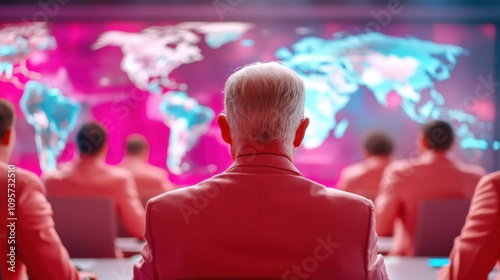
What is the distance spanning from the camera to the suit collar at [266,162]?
124 centimetres

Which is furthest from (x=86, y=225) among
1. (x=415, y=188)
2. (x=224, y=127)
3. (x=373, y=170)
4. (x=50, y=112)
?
(x=50, y=112)

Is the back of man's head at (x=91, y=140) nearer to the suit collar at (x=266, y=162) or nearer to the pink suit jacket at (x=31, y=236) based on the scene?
the pink suit jacket at (x=31, y=236)

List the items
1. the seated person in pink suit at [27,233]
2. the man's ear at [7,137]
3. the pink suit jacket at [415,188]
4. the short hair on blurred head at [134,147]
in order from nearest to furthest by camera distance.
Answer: the seated person in pink suit at [27,233], the man's ear at [7,137], the pink suit jacket at [415,188], the short hair on blurred head at [134,147]

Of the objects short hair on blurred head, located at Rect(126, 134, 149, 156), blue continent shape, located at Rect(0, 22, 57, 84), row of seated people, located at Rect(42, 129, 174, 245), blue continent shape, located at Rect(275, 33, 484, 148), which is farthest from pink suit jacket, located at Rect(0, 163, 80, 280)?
blue continent shape, located at Rect(0, 22, 57, 84)

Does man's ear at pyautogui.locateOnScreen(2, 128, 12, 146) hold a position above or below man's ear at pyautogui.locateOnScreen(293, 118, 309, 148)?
below

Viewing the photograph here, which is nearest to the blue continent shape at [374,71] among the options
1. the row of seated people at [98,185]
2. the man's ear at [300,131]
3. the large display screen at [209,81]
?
the large display screen at [209,81]

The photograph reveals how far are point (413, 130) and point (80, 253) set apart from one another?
17.4ft

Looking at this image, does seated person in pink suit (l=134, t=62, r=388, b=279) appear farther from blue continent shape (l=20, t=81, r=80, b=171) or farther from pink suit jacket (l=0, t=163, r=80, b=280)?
blue continent shape (l=20, t=81, r=80, b=171)

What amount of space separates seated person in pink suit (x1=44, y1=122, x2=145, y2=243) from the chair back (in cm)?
63

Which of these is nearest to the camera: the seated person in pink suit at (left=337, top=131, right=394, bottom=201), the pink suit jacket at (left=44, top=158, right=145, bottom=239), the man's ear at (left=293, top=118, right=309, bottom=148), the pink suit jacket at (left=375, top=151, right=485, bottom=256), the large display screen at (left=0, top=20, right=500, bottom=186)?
the man's ear at (left=293, top=118, right=309, bottom=148)

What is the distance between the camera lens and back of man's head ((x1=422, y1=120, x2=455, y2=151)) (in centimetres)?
332

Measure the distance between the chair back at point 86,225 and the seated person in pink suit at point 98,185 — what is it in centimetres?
63

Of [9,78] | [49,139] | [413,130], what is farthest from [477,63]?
[9,78]

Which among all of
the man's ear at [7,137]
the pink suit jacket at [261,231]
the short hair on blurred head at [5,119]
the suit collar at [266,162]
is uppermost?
the short hair on blurred head at [5,119]
